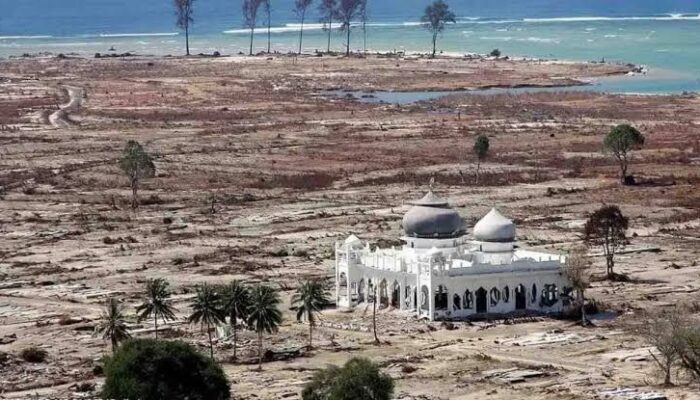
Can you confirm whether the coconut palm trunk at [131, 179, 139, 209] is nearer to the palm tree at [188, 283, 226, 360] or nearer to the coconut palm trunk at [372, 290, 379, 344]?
the coconut palm trunk at [372, 290, 379, 344]

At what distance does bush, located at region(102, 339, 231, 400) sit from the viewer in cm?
4328

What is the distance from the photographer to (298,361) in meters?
51.8

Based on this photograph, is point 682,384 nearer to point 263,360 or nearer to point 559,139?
point 263,360

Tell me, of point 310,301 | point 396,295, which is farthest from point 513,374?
point 396,295

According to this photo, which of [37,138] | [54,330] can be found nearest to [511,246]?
[54,330]

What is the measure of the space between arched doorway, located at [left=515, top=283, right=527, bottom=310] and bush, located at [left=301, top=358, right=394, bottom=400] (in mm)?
16742

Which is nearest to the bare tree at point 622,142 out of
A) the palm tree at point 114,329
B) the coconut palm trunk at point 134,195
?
the coconut palm trunk at point 134,195

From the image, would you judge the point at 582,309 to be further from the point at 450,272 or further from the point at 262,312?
the point at 262,312

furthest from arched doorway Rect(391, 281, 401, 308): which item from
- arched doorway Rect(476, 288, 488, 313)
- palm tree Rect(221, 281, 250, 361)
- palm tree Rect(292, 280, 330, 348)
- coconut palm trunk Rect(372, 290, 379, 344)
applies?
palm tree Rect(221, 281, 250, 361)

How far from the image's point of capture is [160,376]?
43594mm

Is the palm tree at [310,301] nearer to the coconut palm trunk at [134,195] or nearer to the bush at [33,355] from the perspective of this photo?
the bush at [33,355]

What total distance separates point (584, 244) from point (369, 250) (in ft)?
44.8

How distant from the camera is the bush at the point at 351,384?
137 feet

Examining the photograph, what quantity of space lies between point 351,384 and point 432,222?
18.9 meters
